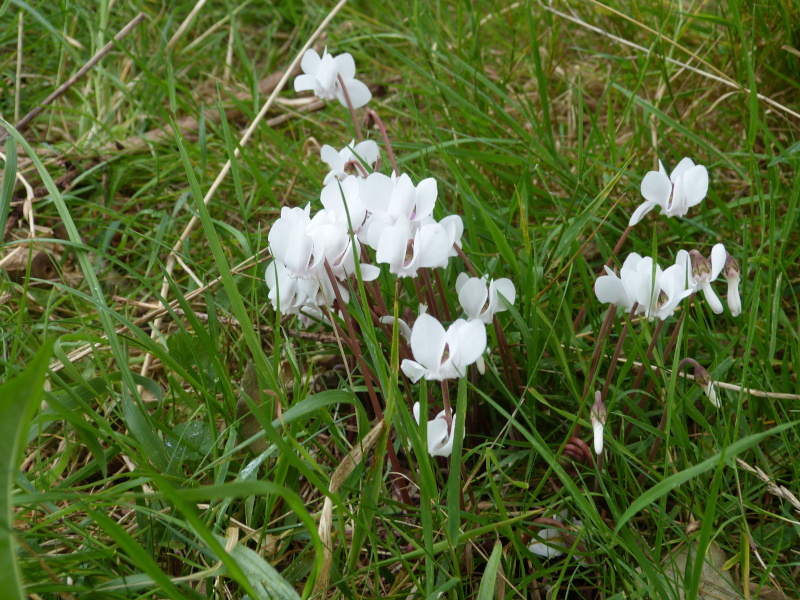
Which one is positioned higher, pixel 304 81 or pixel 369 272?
pixel 304 81

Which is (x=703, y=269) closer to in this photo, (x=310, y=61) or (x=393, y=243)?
(x=393, y=243)

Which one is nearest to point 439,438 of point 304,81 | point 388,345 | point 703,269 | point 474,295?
point 474,295

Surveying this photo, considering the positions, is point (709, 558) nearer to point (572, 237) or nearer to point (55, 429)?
point (572, 237)

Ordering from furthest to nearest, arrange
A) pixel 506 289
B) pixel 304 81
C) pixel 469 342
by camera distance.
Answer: pixel 304 81 < pixel 506 289 < pixel 469 342

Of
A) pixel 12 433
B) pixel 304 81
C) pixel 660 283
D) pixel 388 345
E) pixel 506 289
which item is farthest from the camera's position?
pixel 304 81

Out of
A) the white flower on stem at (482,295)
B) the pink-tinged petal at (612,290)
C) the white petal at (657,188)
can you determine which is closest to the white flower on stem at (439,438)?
the white flower on stem at (482,295)

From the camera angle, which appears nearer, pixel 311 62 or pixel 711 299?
pixel 711 299

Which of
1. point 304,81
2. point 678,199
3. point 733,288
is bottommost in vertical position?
point 733,288

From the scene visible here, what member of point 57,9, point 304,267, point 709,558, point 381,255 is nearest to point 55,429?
point 304,267
